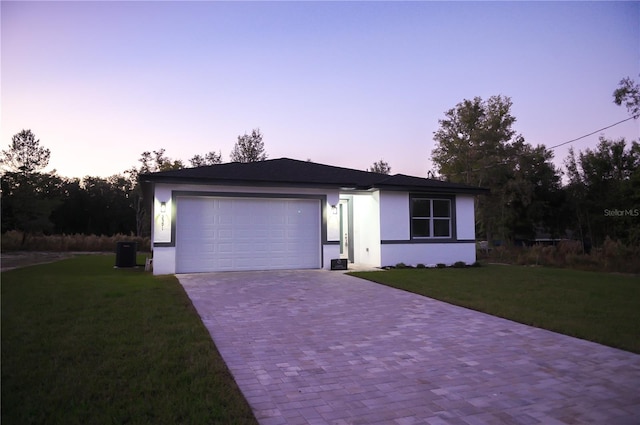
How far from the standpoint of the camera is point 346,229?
1641 centimetres

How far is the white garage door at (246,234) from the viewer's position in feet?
41.0

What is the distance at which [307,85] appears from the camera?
51.3ft

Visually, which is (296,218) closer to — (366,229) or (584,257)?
(366,229)

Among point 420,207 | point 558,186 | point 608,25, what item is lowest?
point 420,207

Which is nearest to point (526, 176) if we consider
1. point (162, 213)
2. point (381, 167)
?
point (381, 167)

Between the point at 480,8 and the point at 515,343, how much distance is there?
32.5ft

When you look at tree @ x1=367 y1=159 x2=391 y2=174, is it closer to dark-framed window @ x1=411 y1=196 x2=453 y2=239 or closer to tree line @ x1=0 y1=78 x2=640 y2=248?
tree line @ x1=0 y1=78 x2=640 y2=248

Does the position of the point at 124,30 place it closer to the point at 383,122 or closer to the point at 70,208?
the point at 383,122

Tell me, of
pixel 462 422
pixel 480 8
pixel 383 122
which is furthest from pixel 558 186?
pixel 462 422

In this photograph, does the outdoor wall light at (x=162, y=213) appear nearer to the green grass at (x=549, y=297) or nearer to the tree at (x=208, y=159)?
the green grass at (x=549, y=297)

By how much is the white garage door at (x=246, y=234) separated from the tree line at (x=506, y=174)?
1981 centimetres

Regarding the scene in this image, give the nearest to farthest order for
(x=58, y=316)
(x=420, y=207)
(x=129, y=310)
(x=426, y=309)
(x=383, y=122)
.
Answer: (x=58, y=316), (x=129, y=310), (x=426, y=309), (x=420, y=207), (x=383, y=122)

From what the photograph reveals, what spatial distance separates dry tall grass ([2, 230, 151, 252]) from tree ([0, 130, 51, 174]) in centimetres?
528

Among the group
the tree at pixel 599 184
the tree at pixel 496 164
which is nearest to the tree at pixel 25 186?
the tree at pixel 496 164
